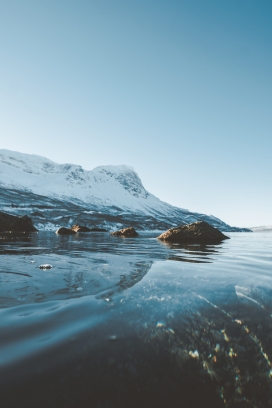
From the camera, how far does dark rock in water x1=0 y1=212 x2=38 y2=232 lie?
1104 inches

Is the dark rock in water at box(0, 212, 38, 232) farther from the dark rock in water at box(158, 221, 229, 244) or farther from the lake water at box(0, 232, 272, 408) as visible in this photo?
the lake water at box(0, 232, 272, 408)

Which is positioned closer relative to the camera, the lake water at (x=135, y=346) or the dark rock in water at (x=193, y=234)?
the lake water at (x=135, y=346)

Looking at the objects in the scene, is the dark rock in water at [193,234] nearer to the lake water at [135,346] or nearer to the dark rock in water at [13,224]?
the lake water at [135,346]

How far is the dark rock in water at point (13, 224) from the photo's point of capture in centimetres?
2803

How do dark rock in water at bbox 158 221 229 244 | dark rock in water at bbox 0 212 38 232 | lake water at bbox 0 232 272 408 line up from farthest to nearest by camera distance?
dark rock in water at bbox 0 212 38 232 → dark rock in water at bbox 158 221 229 244 → lake water at bbox 0 232 272 408

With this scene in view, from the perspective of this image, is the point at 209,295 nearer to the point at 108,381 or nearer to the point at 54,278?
the point at 108,381

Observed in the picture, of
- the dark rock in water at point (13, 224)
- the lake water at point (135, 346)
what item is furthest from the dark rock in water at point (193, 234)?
the dark rock in water at point (13, 224)

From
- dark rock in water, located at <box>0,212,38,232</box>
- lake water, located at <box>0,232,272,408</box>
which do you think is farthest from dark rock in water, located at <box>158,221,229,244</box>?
dark rock in water, located at <box>0,212,38,232</box>

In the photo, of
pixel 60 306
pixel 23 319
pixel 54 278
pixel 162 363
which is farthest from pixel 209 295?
pixel 54 278

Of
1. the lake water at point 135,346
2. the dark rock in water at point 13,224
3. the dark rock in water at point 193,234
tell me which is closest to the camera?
the lake water at point 135,346

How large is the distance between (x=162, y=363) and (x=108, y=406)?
58 cm

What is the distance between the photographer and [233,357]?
1.93 meters

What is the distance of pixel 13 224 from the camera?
29172mm

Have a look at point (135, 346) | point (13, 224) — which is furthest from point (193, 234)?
point (13, 224)
